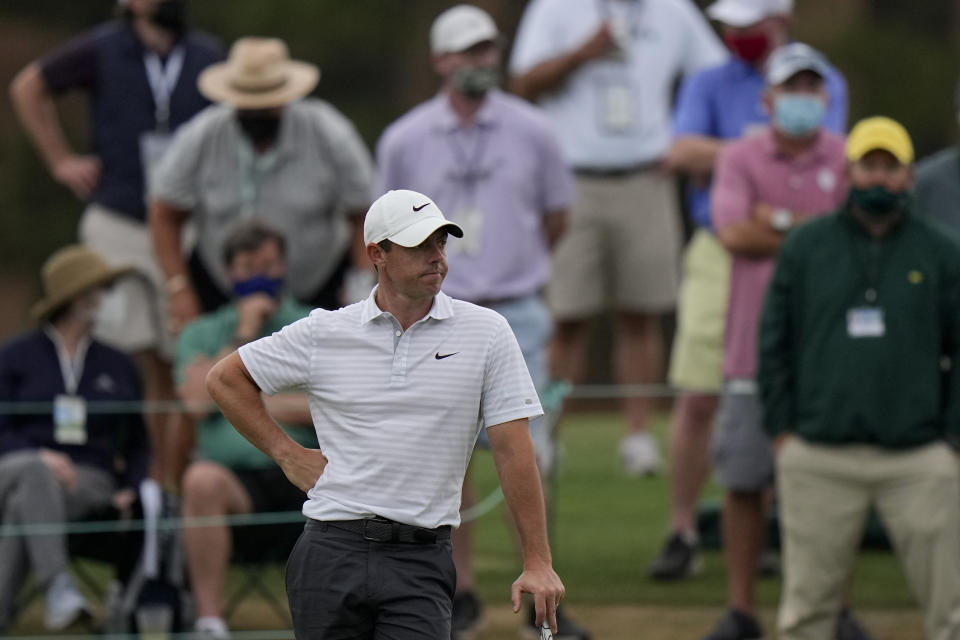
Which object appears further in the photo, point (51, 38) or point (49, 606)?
point (51, 38)

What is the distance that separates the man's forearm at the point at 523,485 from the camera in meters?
5.32

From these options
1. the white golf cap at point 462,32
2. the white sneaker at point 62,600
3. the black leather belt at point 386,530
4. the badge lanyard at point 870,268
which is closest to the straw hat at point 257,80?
the white golf cap at point 462,32

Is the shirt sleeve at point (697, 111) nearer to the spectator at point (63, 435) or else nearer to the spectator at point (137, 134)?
the spectator at point (137, 134)

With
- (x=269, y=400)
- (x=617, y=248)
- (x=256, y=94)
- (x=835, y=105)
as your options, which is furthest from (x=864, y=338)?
(x=256, y=94)

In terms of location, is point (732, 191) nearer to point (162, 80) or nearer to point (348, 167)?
point (348, 167)

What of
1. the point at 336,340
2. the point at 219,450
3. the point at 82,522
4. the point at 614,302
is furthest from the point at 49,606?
the point at 614,302

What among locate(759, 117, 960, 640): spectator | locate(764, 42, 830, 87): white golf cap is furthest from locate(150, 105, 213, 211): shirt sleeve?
locate(759, 117, 960, 640): spectator

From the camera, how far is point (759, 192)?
26.7 feet

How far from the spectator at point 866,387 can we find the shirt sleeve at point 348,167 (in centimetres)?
215

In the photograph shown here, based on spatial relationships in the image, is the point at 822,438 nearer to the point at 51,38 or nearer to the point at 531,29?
the point at 531,29

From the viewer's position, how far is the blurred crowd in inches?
287

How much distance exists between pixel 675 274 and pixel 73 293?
10.5 feet

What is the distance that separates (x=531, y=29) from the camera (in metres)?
9.92

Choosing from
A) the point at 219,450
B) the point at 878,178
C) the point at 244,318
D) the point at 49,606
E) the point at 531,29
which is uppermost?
the point at 531,29
